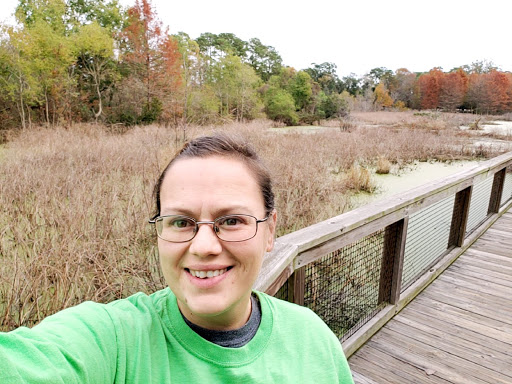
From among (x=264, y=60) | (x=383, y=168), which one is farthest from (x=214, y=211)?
(x=264, y=60)

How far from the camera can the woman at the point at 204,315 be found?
531 mm

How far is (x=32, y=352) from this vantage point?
0.45 m

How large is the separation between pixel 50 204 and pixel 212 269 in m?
3.46

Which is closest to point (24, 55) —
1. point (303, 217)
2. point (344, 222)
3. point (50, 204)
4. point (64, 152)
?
point (64, 152)

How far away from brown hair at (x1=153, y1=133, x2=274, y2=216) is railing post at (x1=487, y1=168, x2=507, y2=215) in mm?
4388

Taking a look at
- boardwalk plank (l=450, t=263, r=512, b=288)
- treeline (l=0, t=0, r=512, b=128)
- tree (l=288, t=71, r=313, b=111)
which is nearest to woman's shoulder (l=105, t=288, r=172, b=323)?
boardwalk plank (l=450, t=263, r=512, b=288)

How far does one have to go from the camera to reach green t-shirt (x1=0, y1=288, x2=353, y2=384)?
46 centimetres

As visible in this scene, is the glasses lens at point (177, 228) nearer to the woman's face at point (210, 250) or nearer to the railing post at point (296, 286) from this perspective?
the woman's face at point (210, 250)

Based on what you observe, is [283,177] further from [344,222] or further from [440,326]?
[344,222]

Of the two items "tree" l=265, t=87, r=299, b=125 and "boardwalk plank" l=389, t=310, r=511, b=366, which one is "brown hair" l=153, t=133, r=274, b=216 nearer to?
"boardwalk plank" l=389, t=310, r=511, b=366

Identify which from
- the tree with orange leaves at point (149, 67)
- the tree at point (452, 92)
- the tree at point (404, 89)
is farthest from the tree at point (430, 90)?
the tree with orange leaves at point (149, 67)

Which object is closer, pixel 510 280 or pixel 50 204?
pixel 510 280

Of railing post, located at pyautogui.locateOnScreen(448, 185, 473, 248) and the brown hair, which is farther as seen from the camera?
railing post, located at pyautogui.locateOnScreen(448, 185, 473, 248)

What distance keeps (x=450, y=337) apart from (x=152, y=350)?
215 cm
